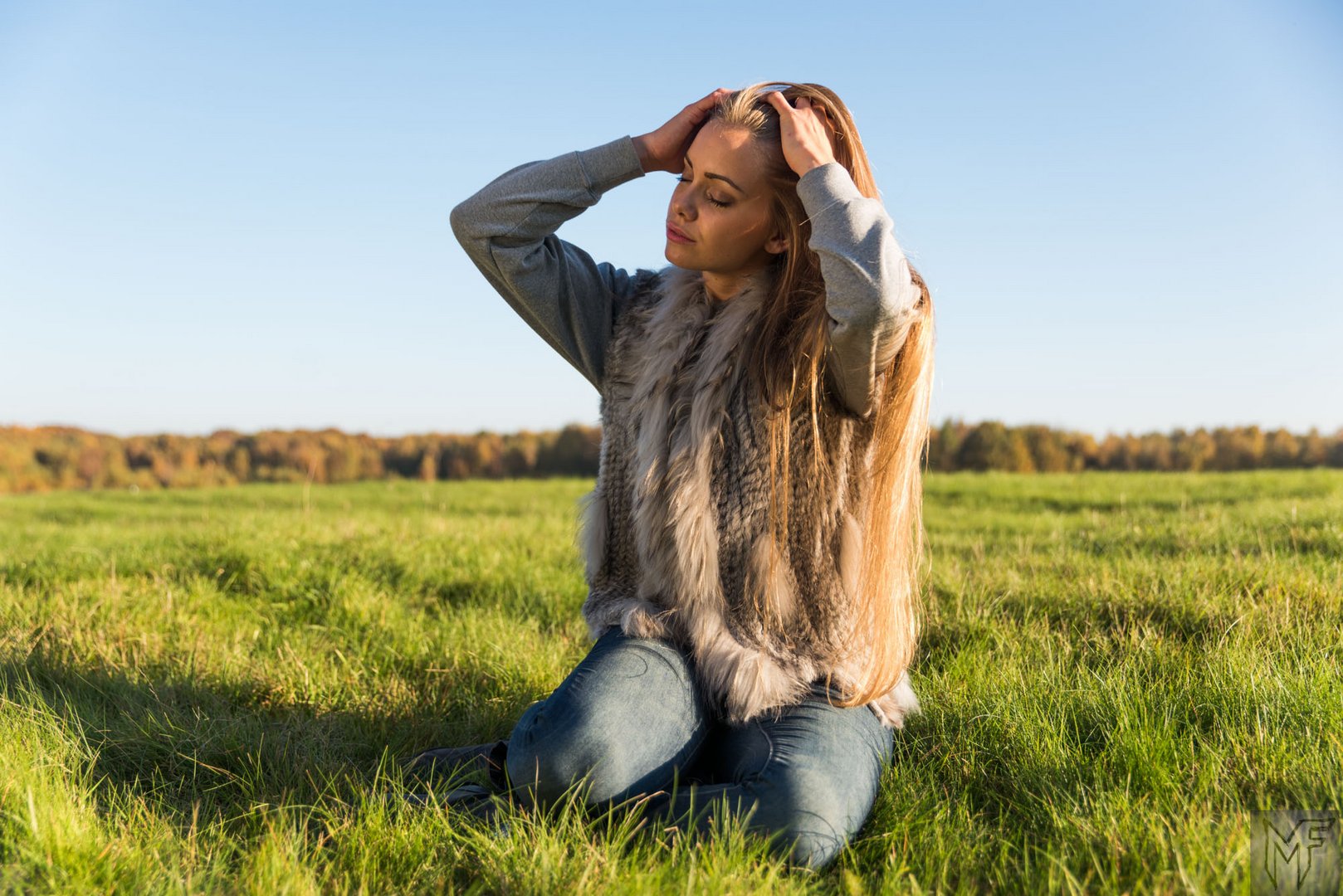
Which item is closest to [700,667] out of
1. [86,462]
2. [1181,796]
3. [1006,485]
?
[1181,796]

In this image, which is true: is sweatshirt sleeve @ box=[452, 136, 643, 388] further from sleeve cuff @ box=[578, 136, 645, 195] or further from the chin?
the chin

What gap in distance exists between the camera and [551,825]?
2.33 meters

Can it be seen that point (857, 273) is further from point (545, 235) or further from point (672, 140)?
point (545, 235)

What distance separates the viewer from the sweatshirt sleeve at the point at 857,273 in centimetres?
236

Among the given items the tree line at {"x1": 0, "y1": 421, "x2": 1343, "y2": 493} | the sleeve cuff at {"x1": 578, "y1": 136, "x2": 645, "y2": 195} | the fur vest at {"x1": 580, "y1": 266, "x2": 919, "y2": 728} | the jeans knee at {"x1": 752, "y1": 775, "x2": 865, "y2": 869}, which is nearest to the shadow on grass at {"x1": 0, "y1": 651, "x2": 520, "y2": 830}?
the fur vest at {"x1": 580, "y1": 266, "x2": 919, "y2": 728}

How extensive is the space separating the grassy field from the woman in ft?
0.79

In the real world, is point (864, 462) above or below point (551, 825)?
above

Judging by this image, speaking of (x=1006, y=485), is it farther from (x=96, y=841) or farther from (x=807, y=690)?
(x=96, y=841)

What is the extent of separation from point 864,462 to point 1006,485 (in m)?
8.23

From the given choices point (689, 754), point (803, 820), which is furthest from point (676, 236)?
point (803, 820)

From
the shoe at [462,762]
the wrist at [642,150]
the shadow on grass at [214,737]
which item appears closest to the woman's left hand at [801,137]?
the wrist at [642,150]

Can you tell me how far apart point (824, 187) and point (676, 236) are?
0.47m

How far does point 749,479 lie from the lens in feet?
8.82

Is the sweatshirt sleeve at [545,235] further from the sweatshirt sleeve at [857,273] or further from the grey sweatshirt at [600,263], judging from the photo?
the sweatshirt sleeve at [857,273]
